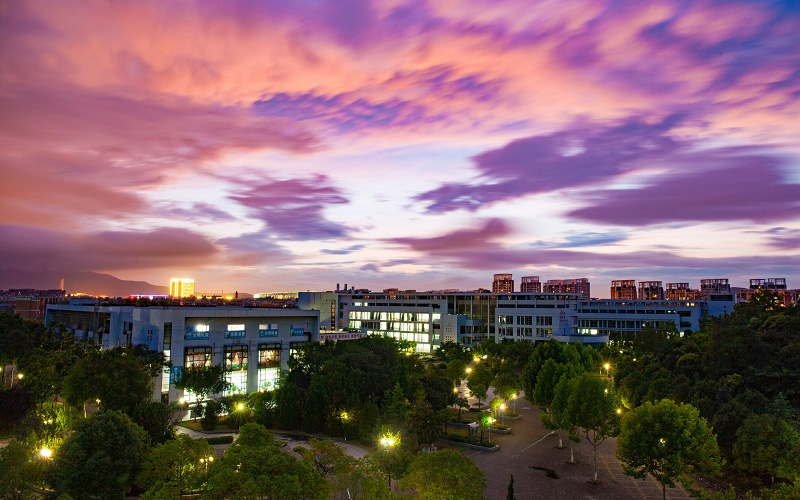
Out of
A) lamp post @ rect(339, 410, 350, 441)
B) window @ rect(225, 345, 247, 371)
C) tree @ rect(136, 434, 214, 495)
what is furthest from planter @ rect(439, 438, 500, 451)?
window @ rect(225, 345, 247, 371)

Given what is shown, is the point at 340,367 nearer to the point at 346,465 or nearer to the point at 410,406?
the point at 410,406

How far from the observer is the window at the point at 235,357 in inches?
2682

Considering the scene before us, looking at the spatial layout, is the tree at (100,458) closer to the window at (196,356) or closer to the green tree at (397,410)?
the green tree at (397,410)

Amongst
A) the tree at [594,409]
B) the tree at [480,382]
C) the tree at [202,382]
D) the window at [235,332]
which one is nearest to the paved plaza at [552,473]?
the tree at [594,409]

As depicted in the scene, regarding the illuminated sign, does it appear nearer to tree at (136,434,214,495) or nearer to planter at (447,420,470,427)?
planter at (447,420,470,427)

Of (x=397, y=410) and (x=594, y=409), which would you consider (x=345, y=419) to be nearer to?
(x=397, y=410)

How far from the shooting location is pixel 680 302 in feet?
472

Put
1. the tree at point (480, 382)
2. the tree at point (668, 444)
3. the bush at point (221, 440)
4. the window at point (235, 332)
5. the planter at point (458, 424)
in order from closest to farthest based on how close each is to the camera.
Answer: the tree at point (668, 444)
the bush at point (221, 440)
the planter at point (458, 424)
the tree at point (480, 382)
the window at point (235, 332)

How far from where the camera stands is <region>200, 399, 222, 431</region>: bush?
53.8 metres

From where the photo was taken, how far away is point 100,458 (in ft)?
93.8

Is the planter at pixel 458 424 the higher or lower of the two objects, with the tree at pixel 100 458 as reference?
lower

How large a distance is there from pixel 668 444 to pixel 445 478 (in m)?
16.7

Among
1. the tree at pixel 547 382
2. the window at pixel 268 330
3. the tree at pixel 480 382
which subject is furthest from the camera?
the window at pixel 268 330

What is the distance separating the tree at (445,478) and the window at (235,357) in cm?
4728
